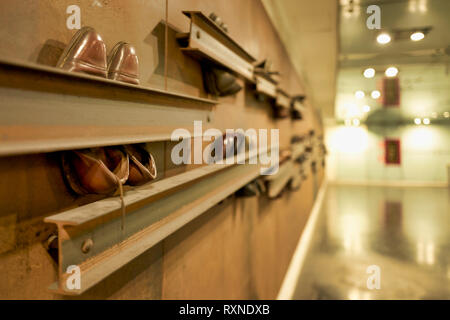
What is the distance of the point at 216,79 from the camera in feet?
4.68

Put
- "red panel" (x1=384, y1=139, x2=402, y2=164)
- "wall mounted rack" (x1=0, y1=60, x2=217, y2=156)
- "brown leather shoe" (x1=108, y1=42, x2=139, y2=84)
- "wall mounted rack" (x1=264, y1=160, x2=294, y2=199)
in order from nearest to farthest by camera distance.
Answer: "wall mounted rack" (x1=0, y1=60, x2=217, y2=156) < "brown leather shoe" (x1=108, y1=42, x2=139, y2=84) < "wall mounted rack" (x1=264, y1=160, x2=294, y2=199) < "red panel" (x1=384, y1=139, x2=402, y2=164)

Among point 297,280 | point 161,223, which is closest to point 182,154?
point 161,223

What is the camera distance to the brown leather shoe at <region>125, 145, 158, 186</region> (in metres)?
0.81

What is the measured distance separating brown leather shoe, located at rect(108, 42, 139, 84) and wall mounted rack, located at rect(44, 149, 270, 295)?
0.32 m

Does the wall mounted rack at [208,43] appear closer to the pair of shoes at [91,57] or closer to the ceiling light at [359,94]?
the pair of shoes at [91,57]

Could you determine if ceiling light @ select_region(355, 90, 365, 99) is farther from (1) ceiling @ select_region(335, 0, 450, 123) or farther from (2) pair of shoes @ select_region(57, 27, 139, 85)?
(2) pair of shoes @ select_region(57, 27, 139, 85)

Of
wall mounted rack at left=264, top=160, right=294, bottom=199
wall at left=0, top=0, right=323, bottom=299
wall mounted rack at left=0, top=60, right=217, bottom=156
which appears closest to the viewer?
wall mounted rack at left=0, top=60, right=217, bottom=156

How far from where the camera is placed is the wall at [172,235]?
0.62 meters

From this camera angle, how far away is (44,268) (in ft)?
2.31

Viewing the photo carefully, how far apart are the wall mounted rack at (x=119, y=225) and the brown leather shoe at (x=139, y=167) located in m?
0.04

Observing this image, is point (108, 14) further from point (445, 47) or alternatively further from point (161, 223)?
point (445, 47)

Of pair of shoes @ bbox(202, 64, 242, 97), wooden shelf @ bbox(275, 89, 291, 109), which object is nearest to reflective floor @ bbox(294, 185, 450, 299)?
wooden shelf @ bbox(275, 89, 291, 109)

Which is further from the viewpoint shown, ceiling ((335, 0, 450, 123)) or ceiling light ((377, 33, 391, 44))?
ceiling light ((377, 33, 391, 44))

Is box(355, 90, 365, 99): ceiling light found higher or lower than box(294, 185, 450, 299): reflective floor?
higher
